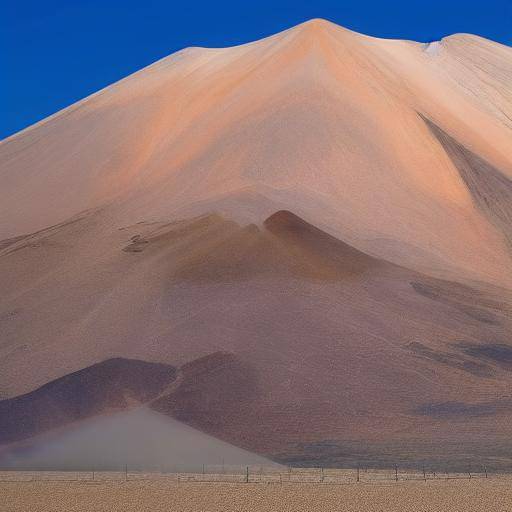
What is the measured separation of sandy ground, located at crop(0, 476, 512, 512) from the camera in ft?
52.4

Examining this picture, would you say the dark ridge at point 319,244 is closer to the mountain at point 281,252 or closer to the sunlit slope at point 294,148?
the mountain at point 281,252

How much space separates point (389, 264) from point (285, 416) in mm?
10097

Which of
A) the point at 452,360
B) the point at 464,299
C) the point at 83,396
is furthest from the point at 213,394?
the point at 464,299

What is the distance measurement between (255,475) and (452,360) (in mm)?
10225

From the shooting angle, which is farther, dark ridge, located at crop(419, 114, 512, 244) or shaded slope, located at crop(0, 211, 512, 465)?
dark ridge, located at crop(419, 114, 512, 244)

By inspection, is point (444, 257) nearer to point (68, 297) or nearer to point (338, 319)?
point (338, 319)

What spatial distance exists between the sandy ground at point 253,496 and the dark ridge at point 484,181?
877 inches

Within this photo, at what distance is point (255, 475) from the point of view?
64.2ft

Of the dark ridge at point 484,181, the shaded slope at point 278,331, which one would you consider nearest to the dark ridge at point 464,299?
the shaded slope at point 278,331

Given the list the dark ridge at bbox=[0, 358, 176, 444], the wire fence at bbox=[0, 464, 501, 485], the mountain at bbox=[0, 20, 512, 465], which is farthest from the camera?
the mountain at bbox=[0, 20, 512, 465]

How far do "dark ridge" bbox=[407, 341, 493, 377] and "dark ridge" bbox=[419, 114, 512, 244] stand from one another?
11.5 metres

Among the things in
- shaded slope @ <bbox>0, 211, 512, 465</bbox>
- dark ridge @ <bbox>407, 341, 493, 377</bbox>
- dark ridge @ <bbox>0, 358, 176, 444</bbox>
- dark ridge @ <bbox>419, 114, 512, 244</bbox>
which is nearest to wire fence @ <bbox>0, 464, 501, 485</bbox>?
shaded slope @ <bbox>0, 211, 512, 465</bbox>

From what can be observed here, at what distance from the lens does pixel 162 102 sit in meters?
Answer: 48.7

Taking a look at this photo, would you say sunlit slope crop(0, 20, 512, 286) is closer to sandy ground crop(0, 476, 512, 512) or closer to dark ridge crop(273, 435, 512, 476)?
dark ridge crop(273, 435, 512, 476)
